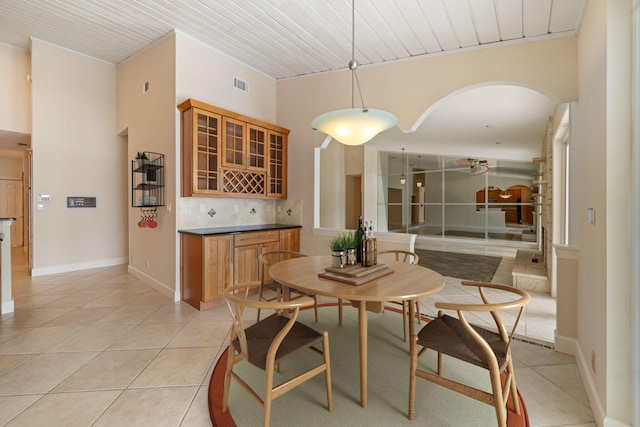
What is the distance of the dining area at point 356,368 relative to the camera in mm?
1526

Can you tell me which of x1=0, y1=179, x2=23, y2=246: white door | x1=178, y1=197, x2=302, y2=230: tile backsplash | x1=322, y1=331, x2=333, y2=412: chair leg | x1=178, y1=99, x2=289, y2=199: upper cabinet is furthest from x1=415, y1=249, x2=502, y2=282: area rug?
x1=0, y1=179, x2=23, y2=246: white door

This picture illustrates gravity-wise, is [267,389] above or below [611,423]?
above

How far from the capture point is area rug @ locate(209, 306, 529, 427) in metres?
1.69

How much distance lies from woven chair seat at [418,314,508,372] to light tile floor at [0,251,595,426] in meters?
0.52

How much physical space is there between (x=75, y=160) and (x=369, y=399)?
5.71 metres

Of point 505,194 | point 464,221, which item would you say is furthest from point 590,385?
point 464,221

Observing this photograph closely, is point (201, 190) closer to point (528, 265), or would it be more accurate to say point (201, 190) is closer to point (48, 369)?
point (48, 369)

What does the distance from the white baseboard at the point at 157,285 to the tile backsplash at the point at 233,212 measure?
2.64 ft

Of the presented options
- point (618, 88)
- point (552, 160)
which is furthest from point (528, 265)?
point (618, 88)

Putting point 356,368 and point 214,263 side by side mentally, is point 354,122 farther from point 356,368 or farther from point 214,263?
point 214,263

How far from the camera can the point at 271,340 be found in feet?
5.66

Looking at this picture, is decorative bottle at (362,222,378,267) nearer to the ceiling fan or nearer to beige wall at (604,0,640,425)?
beige wall at (604,0,640,425)

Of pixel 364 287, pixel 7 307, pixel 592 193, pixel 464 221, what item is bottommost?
pixel 7 307

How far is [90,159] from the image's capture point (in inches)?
202
